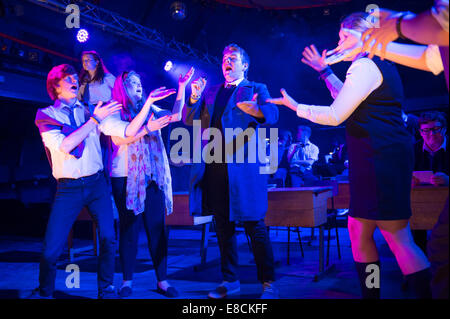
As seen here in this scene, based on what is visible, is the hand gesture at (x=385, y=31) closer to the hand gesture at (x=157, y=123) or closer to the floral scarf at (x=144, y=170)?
the hand gesture at (x=157, y=123)

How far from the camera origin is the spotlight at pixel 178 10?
819 cm

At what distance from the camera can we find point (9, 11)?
643 centimetres

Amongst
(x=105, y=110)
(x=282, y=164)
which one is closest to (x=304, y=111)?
(x=105, y=110)

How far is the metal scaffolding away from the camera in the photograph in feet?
19.3

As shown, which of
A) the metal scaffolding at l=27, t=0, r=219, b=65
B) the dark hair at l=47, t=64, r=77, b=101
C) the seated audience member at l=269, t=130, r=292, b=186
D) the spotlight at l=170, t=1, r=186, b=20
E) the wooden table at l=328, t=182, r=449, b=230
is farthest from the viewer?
the spotlight at l=170, t=1, r=186, b=20

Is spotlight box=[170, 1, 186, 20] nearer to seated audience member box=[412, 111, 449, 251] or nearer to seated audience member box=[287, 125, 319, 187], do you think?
seated audience member box=[287, 125, 319, 187]

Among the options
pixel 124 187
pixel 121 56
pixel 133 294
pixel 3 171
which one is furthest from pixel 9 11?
pixel 133 294

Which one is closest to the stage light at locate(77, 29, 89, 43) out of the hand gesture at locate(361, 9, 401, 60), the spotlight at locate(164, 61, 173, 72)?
the spotlight at locate(164, 61, 173, 72)

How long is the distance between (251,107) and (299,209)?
4.36ft

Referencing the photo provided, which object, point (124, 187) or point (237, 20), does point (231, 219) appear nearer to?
point (124, 187)

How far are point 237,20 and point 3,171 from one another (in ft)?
23.8

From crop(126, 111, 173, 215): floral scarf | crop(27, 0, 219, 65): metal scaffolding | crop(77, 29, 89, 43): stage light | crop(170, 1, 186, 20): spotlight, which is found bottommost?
crop(126, 111, 173, 215): floral scarf

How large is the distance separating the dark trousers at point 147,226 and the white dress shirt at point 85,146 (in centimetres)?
28

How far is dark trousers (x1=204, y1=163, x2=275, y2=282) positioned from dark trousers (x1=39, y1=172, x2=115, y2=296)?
0.78 m
